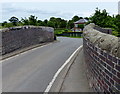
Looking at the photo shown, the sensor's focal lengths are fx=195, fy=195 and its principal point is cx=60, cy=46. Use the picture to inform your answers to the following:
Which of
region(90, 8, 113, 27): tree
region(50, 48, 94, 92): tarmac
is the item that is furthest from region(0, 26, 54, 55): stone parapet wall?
region(90, 8, 113, 27): tree

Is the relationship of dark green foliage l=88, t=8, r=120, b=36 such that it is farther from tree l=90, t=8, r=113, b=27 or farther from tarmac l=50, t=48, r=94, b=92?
tarmac l=50, t=48, r=94, b=92

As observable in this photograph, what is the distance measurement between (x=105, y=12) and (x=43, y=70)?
32027 mm

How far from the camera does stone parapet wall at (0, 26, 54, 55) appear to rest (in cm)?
1634

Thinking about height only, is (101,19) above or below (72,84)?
above

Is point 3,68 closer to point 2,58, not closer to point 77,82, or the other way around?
point 2,58

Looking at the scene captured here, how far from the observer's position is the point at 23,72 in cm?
1023

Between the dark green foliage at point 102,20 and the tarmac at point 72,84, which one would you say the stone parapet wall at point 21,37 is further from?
the dark green foliage at point 102,20

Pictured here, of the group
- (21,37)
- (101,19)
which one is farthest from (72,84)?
(101,19)

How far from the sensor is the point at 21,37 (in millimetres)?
19812

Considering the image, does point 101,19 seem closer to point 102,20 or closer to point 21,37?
point 102,20

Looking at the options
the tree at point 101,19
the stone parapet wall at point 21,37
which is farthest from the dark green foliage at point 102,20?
the stone parapet wall at point 21,37

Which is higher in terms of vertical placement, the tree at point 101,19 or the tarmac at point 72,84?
the tree at point 101,19

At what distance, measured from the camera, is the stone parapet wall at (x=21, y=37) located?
1634cm

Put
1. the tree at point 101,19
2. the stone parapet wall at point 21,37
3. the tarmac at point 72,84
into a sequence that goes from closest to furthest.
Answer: the tarmac at point 72,84
the stone parapet wall at point 21,37
the tree at point 101,19
